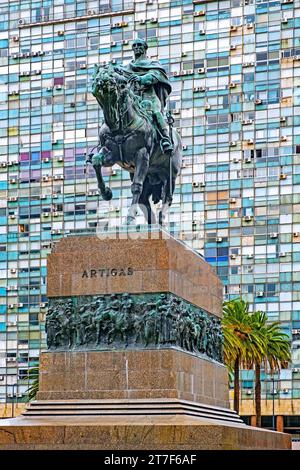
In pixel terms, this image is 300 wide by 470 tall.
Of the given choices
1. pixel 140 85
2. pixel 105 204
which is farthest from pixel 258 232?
pixel 140 85

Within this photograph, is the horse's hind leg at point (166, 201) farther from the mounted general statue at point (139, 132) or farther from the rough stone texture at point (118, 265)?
the rough stone texture at point (118, 265)

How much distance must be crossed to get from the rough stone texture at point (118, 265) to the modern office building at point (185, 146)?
58454mm

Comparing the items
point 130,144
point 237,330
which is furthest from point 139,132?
point 237,330

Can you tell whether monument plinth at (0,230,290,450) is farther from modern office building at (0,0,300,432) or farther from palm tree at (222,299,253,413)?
modern office building at (0,0,300,432)

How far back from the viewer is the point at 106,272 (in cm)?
3186

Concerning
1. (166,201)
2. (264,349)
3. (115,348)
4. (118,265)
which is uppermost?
(166,201)

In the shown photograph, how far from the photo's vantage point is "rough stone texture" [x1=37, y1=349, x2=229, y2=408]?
101 ft

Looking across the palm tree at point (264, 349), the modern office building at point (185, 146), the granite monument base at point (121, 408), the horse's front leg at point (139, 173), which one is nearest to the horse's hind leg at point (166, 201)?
the horse's front leg at point (139, 173)

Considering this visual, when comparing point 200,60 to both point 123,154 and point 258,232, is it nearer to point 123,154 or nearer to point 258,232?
point 258,232

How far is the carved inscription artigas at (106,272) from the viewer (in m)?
31.7

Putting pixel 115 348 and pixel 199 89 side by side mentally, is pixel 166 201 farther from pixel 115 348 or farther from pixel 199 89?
pixel 199 89

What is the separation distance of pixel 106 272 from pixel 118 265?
37 centimetres

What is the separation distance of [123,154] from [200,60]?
223ft

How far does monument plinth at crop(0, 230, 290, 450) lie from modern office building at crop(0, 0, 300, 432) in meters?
58.8
